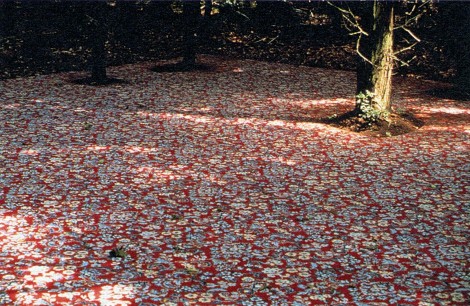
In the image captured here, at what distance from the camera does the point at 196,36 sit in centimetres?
1641

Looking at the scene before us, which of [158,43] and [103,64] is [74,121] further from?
[158,43]

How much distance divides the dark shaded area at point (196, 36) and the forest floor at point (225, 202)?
3.18m

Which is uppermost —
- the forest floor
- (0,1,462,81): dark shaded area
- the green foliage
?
(0,1,462,81): dark shaded area

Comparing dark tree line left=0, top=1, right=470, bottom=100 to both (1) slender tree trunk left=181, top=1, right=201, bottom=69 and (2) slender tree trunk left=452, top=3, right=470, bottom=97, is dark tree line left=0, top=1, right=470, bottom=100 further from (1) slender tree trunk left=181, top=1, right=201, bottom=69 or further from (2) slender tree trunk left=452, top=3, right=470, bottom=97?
(2) slender tree trunk left=452, top=3, right=470, bottom=97

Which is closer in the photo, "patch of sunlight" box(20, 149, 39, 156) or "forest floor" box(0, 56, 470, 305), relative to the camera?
"forest floor" box(0, 56, 470, 305)

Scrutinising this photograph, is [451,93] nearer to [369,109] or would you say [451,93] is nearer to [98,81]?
[369,109]

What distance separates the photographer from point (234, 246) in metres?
6.88

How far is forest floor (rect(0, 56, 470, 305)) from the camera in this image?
6051 mm

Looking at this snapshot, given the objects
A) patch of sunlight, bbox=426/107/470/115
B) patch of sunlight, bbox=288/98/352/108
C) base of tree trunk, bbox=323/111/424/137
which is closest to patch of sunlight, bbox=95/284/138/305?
base of tree trunk, bbox=323/111/424/137

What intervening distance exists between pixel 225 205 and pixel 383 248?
203cm

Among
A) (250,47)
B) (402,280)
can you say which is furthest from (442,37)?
(402,280)

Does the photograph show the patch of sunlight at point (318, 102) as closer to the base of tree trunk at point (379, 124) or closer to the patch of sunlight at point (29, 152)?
the base of tree trunk at point (379, 124)

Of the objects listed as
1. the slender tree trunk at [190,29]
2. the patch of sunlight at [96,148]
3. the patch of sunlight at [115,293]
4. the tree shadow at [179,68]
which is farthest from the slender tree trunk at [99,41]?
the patch of sunlight at [115,293]

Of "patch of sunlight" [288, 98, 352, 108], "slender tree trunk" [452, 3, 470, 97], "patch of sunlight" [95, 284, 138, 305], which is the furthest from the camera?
"slender tree trunk" [452, 3, 470, 97]
